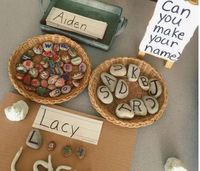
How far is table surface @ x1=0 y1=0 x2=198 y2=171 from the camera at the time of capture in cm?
62

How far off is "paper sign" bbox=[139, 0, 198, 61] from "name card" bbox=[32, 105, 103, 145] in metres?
0.20

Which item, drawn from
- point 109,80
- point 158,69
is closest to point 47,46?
point 109,80

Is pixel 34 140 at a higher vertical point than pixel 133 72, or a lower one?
lower

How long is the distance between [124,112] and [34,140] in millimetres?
176

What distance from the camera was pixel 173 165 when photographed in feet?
1.90

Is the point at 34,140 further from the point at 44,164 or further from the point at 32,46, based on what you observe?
the point at 32,46

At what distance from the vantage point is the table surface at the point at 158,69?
62cm

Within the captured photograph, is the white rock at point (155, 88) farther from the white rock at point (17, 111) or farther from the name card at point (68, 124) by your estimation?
the white rock at point (17, 111)

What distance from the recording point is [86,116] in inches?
24.9

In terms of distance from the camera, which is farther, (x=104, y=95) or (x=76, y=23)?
(x=76, y=23)

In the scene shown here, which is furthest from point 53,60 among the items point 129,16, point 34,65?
point 129,16

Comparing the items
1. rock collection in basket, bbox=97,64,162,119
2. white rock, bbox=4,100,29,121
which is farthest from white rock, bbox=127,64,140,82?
white rock, bbox=4,100,29,121

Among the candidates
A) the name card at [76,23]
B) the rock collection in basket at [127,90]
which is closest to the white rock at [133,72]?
the rock collection in basket at [127,90]

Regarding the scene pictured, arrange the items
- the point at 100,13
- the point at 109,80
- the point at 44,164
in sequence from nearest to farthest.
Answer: the point at 44,164
the point at 109,80
the point at 100,13
